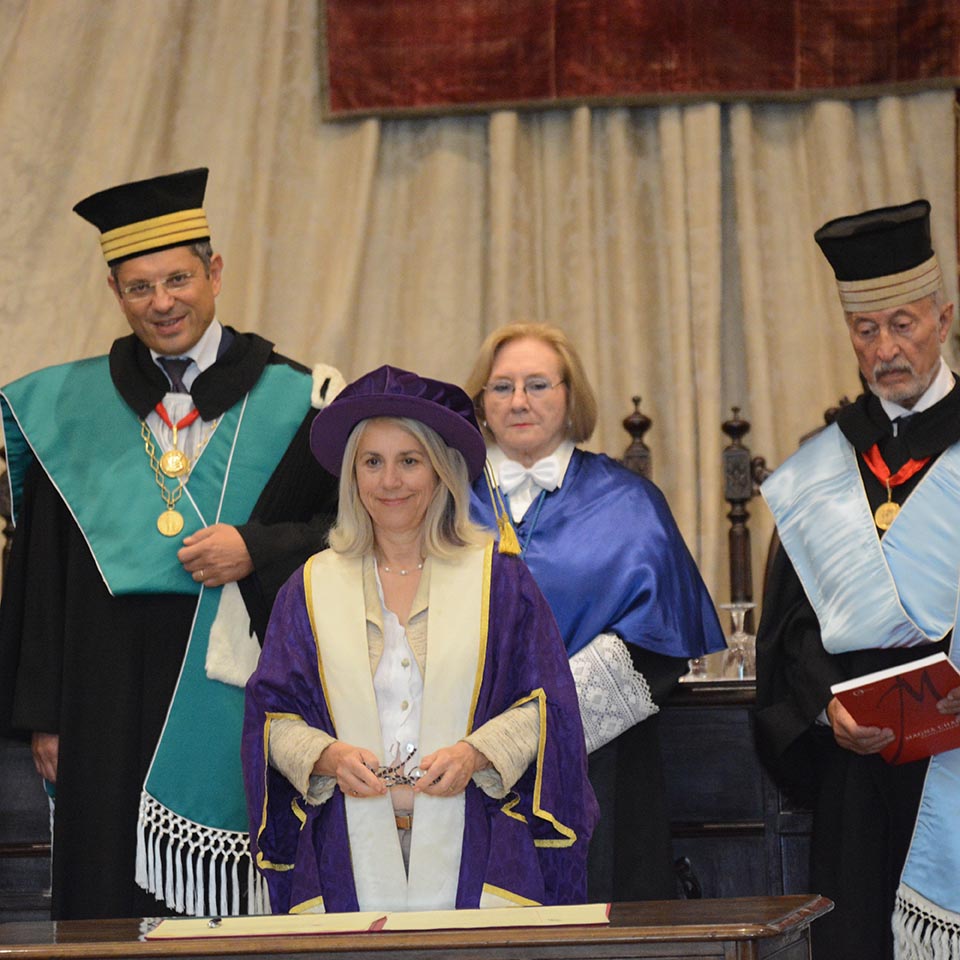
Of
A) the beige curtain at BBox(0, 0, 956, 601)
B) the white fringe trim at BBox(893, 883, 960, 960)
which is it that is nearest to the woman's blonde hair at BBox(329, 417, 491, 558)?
the white fringe trim at BBox(893, 883, 960, 960)

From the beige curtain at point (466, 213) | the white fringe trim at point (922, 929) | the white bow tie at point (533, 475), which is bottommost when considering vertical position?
the white fringe trim at point (922, 929)

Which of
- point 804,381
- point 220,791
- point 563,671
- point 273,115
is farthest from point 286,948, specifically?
point 273,115

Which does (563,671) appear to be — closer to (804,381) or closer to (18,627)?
(18,627)

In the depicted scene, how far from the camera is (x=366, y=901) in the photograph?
323 cm

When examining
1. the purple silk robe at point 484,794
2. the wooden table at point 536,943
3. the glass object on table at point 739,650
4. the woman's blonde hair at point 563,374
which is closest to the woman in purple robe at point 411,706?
the purple silk robe at point 484,794

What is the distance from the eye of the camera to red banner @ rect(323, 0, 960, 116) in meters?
5.89

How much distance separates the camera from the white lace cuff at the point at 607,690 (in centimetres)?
394

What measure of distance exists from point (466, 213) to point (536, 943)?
413 centimetres

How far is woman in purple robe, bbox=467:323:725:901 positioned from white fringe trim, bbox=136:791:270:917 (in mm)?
847

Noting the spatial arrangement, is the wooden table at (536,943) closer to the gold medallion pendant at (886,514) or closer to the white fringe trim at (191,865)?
the white fringe trim at (191,865)

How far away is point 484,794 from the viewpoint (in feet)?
10.8

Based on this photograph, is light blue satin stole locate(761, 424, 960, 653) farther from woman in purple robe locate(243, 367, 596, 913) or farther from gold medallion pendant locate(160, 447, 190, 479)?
gold medallion pendant locate(160, 447, 190, 479)

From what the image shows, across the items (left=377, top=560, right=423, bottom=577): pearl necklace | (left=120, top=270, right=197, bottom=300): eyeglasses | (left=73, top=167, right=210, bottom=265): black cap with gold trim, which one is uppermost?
(left=73, top=167, right=210, bottom=265): black cap with gold trim

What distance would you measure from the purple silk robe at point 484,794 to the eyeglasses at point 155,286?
114 centimetres
